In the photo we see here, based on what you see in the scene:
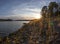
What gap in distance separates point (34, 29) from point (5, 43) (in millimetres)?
1105

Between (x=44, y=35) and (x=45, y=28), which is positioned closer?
(x=44, y=35)

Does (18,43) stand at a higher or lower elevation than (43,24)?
lower

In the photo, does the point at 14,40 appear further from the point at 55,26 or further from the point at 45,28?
the point at 55,26

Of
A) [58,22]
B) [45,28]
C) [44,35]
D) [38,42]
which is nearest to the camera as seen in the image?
[38,42]

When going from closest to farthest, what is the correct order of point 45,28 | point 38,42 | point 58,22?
1. point 38,42
2. point 45,28
3. point 58,22

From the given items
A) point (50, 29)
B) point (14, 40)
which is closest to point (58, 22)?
point (50, 29)

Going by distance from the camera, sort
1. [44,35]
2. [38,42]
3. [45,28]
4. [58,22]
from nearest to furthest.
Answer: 1. [38,42]
2. [44,35]
3. [45,28]
4. [58,22]

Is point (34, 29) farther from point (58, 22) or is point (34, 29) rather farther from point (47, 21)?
point (58, 22)

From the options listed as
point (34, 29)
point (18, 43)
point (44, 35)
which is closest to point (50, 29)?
point (44, 35)

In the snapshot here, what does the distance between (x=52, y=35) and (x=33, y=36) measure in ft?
1.62

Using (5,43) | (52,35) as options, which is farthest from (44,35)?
(5,43)

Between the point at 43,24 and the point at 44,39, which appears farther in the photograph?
the point at 43,24

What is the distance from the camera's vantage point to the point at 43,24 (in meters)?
5.06

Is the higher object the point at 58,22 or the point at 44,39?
the point at 58,22
